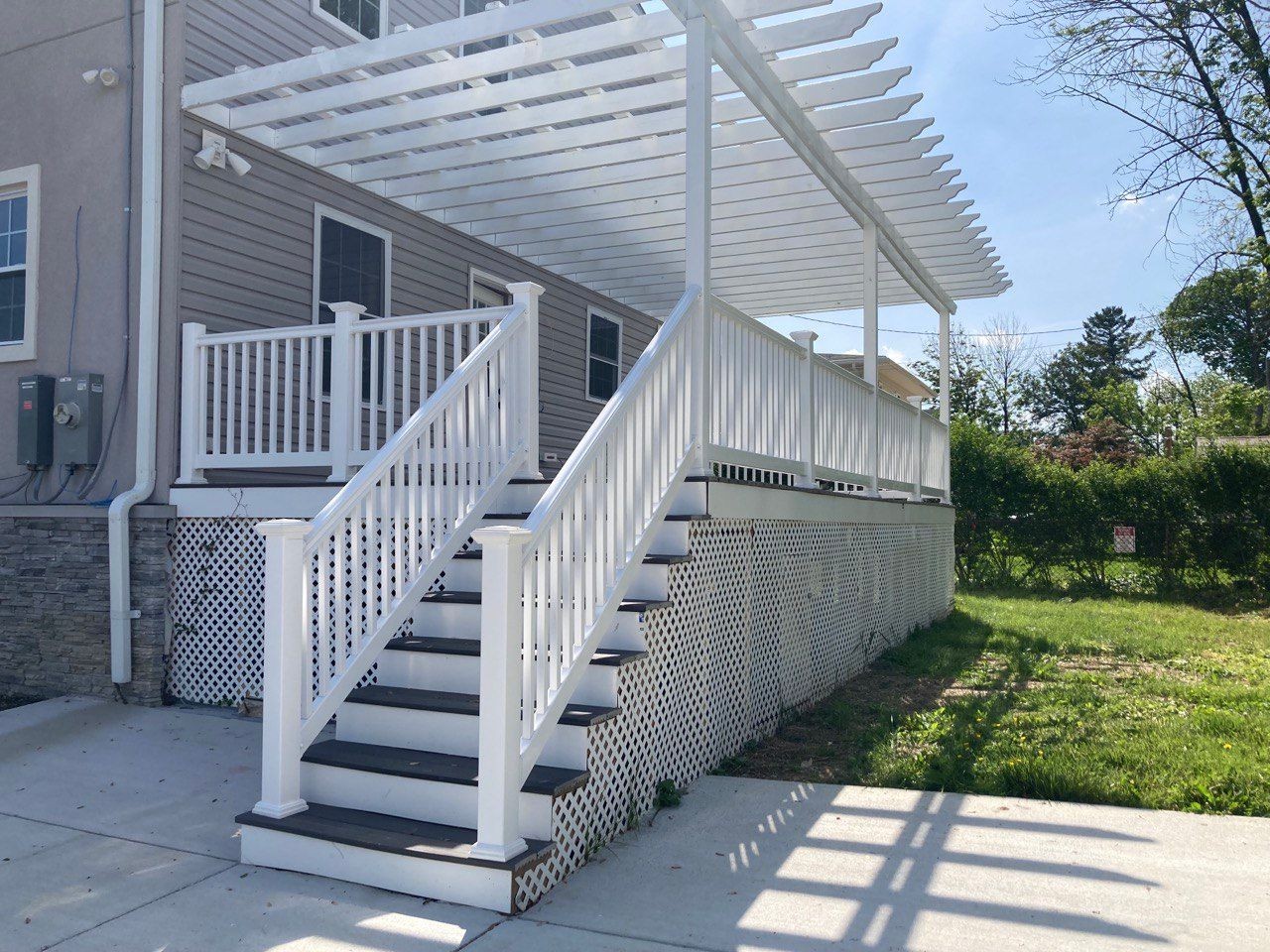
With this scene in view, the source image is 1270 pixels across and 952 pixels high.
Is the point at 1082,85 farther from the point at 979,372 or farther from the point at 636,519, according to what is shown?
the point at 979,372

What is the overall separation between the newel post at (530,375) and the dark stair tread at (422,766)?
1.94m

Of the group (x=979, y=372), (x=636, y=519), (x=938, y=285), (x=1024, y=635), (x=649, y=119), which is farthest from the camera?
(x=979, y=372)

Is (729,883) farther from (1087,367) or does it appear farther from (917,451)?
(1087,367)

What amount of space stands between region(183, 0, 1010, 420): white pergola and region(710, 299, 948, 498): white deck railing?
0.51 meters

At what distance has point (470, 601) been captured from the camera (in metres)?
4.74

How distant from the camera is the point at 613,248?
9.73m

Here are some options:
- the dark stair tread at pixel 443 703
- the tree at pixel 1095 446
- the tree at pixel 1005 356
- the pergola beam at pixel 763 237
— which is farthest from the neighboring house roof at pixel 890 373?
the dark stair tread at pixel 443 703

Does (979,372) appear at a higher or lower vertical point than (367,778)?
higher

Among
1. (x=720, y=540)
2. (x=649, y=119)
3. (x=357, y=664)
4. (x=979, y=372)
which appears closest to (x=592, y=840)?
(x=357, y=664)

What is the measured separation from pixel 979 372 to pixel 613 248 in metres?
28.6

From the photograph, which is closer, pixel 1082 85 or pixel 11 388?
pixel 11 388

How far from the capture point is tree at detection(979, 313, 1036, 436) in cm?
3922

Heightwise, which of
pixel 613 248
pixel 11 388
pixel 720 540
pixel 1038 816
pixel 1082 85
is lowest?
pixel 1038 816

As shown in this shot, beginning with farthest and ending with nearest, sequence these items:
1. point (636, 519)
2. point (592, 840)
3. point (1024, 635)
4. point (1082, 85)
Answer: point (1082, 85) < point (1024, 635) < point (636, 519) < point (592, 840)
